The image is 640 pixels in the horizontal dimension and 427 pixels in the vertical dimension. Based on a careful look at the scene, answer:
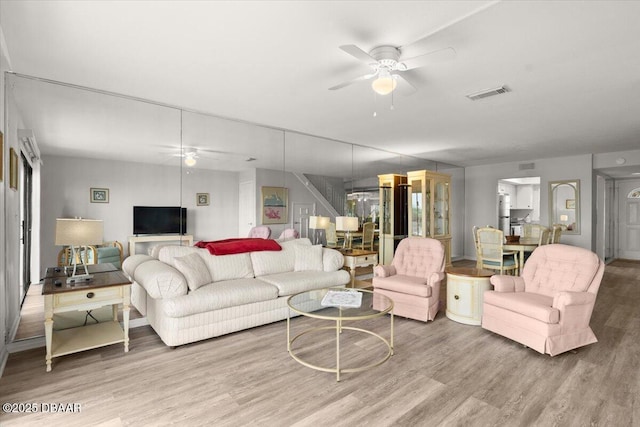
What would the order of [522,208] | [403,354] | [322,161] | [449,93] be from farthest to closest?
[522,208]
[322,161]
[449,93]
[403,354]

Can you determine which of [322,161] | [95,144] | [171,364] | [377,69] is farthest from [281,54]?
[322,161]

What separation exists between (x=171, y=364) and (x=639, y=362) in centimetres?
400

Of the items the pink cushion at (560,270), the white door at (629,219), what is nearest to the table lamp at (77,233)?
the pink cushion at (560,270)

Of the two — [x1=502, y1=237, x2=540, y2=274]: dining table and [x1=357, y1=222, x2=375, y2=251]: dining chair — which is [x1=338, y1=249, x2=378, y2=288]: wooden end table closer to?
[x1=357, y1=222, x2=375, y2=251]: dining chair

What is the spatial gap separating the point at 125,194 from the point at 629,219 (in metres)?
11.3

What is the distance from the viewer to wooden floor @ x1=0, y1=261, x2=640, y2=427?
2.10 m

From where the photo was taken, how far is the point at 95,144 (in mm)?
3658

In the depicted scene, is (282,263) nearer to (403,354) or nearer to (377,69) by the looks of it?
(403,354)

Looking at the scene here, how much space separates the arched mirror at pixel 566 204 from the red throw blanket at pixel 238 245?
677 cm

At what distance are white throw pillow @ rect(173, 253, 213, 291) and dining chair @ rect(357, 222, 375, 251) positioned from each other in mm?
3008

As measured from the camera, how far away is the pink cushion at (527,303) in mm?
2936

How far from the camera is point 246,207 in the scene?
15.4ft

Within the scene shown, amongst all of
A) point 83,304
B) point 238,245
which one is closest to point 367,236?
point 238,245

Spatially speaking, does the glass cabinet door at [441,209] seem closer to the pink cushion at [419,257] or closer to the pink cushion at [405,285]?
the pink cushion at [419,257]
